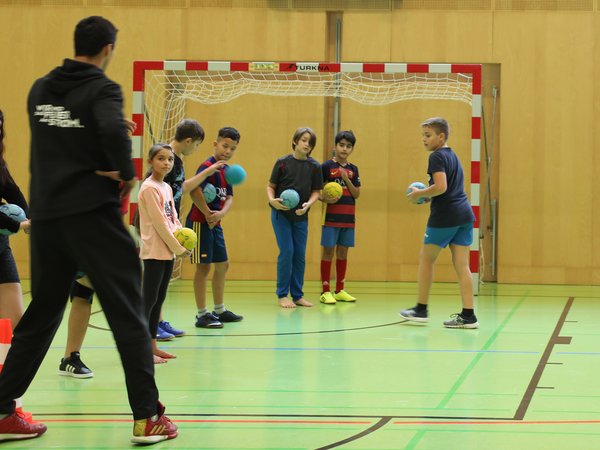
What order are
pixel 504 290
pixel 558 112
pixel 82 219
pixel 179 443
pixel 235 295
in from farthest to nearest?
pixel 558 112 < pixel 504 290 < pixel 235 295 < pixel 179 443 < pixel 82 219

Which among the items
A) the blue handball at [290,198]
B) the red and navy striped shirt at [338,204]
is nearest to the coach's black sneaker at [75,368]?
the blue handball at [290,198]

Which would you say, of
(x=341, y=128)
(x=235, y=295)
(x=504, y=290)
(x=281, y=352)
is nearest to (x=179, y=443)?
(x=281, y=352)

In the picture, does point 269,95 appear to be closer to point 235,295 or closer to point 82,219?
point 235,295

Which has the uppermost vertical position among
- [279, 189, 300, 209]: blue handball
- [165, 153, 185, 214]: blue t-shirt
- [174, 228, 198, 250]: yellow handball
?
[165, 153, 185, 214]: blue t-shirt

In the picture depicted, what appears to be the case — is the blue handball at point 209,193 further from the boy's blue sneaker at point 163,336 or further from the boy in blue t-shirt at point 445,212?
the boy in blue t-shirt at point 445,212

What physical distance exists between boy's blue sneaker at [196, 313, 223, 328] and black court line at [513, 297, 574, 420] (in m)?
2.92

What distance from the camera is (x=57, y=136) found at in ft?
13.6

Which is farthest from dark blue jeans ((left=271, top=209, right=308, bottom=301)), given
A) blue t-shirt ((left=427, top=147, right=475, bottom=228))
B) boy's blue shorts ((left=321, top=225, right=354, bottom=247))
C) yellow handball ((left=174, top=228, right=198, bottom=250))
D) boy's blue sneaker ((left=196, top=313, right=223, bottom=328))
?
yellow handball ((left=174, top=228, right=198, bottom=250))

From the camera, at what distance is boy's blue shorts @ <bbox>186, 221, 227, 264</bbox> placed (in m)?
8.13

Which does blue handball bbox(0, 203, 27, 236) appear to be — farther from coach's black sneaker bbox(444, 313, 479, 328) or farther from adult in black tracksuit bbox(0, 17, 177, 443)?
coach's black sneaker bbox(444, 313, 479, 328)

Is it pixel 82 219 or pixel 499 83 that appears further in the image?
pixel 499 83

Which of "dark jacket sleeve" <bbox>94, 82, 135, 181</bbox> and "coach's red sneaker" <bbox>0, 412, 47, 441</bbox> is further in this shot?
"coach's red sneaker" <bbox>0, 412, 47, 441</bbox>

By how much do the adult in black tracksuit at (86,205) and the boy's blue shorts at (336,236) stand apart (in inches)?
239

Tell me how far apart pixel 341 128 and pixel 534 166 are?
2691 mm
